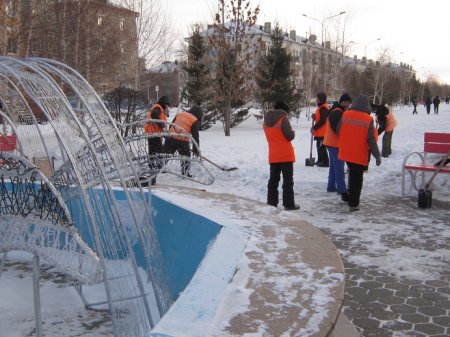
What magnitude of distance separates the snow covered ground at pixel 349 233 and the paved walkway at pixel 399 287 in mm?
14

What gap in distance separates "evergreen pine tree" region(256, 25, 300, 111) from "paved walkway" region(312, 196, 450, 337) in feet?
63.1

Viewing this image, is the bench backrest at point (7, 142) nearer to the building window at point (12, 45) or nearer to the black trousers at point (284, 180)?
the black trousers at point (284, 180)

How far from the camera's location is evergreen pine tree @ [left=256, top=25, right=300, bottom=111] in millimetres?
25281

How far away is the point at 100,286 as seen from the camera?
16.8 feet

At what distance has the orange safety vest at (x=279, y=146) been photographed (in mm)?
7000

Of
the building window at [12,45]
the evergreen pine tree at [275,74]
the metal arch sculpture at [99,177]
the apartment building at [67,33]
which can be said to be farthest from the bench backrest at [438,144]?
the evergreen pine tree at [275,74]

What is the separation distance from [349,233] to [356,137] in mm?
1520

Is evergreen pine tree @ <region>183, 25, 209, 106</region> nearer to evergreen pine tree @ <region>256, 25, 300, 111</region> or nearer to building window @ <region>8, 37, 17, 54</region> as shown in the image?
evergreen pine tree @ <region>256, 25, 300, 111</region>

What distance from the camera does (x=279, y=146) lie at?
23.0ft

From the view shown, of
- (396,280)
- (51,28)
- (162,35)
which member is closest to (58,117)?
(396,280)

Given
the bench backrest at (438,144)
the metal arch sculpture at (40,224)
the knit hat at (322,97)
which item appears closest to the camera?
the metal arch sculpture at (40,224)

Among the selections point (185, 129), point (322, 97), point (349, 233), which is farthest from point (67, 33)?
point (349, 233)

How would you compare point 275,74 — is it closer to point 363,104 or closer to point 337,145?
point 337,145

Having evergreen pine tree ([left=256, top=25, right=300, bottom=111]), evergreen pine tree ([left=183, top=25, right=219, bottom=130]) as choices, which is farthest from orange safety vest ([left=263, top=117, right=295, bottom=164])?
evergreen pine tree ([left=256, top=25, right=300, bottom=111])
